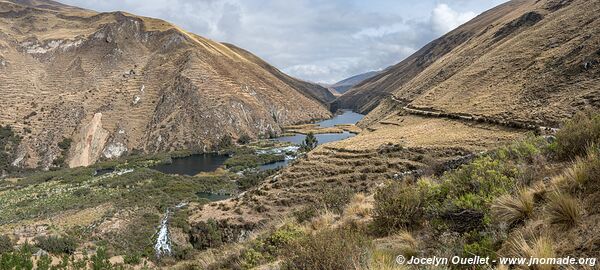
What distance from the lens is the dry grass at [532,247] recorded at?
495 centimetres

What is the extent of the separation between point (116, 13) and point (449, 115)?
6713 inches

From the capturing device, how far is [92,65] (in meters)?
150

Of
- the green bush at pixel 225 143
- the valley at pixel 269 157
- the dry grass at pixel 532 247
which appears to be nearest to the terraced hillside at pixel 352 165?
the valley at pixel 269 157

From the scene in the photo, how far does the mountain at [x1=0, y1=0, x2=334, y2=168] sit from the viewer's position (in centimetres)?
12269

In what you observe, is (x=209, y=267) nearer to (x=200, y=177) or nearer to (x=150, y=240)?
(x=150, y=240)

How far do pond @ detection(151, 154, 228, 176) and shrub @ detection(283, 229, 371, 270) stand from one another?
93.3m

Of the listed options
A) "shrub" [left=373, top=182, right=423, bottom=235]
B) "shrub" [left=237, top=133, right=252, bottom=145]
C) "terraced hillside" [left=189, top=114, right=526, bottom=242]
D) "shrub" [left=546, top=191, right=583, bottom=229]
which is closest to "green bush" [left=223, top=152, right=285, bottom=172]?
"shrub" [left=237, top=133, right=252, bottom=145]

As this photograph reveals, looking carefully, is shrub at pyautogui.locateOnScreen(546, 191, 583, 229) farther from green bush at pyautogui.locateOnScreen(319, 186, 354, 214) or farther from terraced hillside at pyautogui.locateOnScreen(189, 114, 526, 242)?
terraced hillside at pyautogui.locateOnScreen(189, 114, 526, 242)

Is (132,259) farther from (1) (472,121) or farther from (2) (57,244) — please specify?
(1) (472,121)

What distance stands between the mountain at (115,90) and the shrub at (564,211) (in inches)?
4953

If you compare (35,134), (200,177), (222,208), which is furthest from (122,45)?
(222,208)

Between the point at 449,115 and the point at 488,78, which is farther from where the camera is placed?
the point at 488,78

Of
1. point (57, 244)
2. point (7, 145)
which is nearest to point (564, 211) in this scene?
point (57, 244)

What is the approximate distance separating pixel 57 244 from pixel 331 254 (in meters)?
46.0
